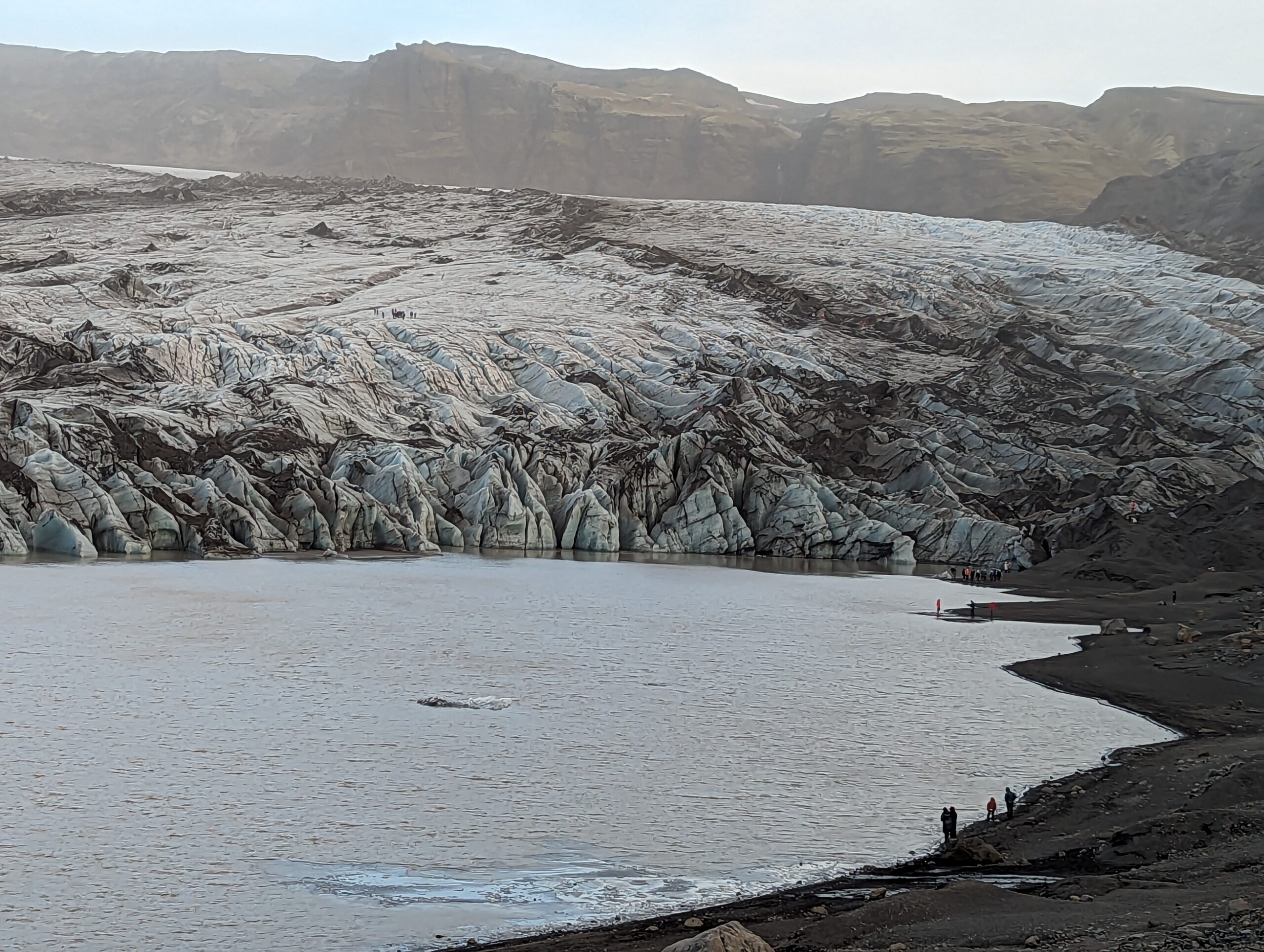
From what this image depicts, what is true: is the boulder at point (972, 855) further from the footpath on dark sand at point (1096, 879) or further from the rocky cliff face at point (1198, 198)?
the rocky cliff face at point (1198, 198)

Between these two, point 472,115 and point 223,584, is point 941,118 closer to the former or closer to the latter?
point 472,115

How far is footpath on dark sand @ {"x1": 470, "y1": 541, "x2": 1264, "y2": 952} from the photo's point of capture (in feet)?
23.0

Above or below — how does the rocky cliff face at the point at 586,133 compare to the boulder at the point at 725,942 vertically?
above

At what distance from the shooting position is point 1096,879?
8.46 m

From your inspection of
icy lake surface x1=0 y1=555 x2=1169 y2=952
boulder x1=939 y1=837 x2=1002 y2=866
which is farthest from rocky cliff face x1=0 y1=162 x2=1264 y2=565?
boulder x1=939 y1=837 x2=1002 y2=866

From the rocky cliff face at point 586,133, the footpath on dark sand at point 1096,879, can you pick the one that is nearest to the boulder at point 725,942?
the footpath on dark sand at point 1096,879

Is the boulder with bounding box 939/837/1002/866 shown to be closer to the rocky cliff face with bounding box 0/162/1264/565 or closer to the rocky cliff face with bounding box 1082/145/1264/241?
the rocky cliff face with bounding box 0/162/1264/565

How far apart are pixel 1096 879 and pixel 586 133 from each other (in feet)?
334

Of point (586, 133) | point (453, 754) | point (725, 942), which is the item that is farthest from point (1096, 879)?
point (586, 133)

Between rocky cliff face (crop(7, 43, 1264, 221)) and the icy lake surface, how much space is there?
74.2 meters

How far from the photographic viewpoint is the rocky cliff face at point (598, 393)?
30.8m

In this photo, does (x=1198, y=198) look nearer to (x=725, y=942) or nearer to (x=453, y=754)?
(x=453, y=754)

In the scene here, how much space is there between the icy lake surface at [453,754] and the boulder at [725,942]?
2068 mm

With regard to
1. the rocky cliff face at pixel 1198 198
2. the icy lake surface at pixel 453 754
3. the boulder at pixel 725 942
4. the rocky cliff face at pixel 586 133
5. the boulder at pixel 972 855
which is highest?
the rocky cliff face at pixel 586 133
